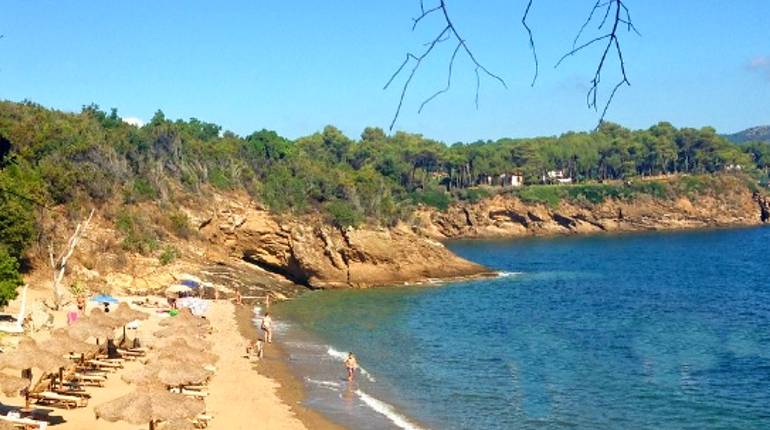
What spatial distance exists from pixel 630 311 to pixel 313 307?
16079mm

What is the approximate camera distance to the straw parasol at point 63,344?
758 inches

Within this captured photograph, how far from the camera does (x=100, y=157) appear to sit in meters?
47.2

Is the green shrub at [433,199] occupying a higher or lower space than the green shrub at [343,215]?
higher

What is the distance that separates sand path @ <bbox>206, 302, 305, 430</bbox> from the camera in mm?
19938

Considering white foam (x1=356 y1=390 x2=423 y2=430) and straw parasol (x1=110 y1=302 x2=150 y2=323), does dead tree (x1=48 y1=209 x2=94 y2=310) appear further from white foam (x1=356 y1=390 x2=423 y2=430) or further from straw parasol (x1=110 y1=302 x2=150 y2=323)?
white foam (x1=356 y1=390 x2=423 y2=430)

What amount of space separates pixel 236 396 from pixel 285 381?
309 cm

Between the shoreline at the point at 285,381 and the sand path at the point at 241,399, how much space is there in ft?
0.71

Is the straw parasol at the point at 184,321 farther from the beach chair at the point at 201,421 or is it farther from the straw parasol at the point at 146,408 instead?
the straw parasol at the point at 146,408

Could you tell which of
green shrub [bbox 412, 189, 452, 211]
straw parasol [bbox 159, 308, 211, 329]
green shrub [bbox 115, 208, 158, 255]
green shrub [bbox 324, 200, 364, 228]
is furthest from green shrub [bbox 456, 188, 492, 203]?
straw parasol [bbox 159, 308, 211, 329]

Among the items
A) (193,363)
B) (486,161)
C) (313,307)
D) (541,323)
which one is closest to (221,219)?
(313,307)

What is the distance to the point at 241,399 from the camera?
73.1 ft

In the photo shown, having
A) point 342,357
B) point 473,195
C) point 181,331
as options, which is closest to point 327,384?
point 342,357

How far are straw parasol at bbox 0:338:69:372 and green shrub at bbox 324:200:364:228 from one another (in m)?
34.2

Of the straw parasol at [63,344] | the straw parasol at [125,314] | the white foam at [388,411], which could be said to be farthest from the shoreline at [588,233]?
the straw parasol at [63,344]
